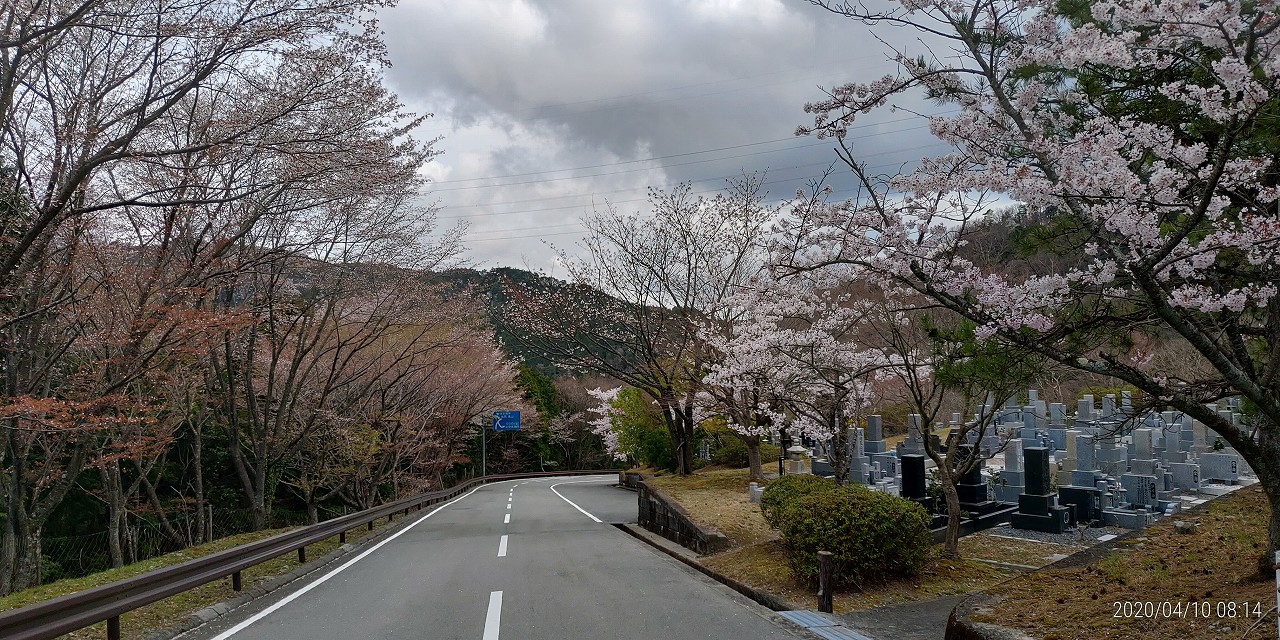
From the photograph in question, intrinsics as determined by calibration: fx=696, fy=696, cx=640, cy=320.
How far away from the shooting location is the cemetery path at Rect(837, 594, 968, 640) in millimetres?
6098

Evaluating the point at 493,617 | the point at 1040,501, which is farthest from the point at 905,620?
the point at 1040,501

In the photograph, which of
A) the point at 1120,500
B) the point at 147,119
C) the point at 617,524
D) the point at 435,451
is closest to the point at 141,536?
the point at 435,451

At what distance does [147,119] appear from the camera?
24.9 feet

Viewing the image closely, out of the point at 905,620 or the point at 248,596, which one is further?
the point at 248,596

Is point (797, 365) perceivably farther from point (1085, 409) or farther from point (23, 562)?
point (23, 562)

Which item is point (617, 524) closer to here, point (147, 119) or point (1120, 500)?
point (1120, 500)

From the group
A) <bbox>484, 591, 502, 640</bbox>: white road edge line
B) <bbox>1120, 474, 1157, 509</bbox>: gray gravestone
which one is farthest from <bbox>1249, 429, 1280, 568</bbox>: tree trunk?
<bbox>1120, 474, 1157, 509</bbox>: gray gravestone

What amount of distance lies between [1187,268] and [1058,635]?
2.52m

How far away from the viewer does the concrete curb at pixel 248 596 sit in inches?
258

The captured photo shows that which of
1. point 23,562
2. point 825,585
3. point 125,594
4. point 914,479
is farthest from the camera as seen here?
point 23,562

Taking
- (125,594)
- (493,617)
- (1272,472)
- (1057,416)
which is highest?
(1272,472)

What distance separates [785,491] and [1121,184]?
6.12 m

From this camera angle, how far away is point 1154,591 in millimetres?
5336

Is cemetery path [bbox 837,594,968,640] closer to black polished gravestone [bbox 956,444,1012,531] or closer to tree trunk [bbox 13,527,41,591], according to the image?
black polished gravestone [bbox 956,444,1012,531]
